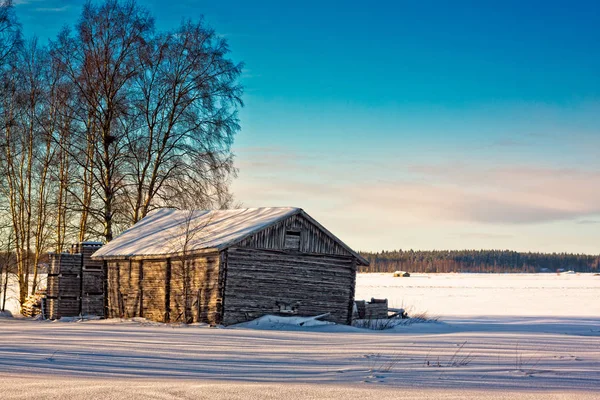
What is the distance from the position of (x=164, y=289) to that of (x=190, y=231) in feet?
7.60

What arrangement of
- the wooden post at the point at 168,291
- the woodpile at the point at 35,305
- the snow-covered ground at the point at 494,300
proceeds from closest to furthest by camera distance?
the wooden post at the point at 168,291 → the woodpile at the point at 35,305 → the snow-covered ground at the point at 494,300

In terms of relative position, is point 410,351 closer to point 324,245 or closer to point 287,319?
point 287,319

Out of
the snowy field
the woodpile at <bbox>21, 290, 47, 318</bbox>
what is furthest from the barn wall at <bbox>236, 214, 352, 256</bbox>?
the woodpile at <bbox>21, 290, 47, 318</bbox>

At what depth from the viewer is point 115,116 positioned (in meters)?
30.1

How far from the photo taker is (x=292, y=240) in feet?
79.6

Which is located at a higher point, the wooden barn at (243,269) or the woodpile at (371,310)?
the wooden barn at (243,269)

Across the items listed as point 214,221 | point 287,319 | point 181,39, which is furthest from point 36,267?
point 287,319

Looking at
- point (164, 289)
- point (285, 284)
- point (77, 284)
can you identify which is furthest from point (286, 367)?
point (77, 284)

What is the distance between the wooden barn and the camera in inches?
909

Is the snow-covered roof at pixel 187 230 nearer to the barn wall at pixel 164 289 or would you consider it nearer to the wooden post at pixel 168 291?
Result: the barn wall at pixel 164 289

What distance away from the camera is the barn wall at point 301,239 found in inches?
927

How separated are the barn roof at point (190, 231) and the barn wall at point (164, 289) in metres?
0.59

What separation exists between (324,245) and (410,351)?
38.1ft

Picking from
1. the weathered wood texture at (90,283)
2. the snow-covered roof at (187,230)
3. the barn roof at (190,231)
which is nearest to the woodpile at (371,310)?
the barn roof at (190,231)
